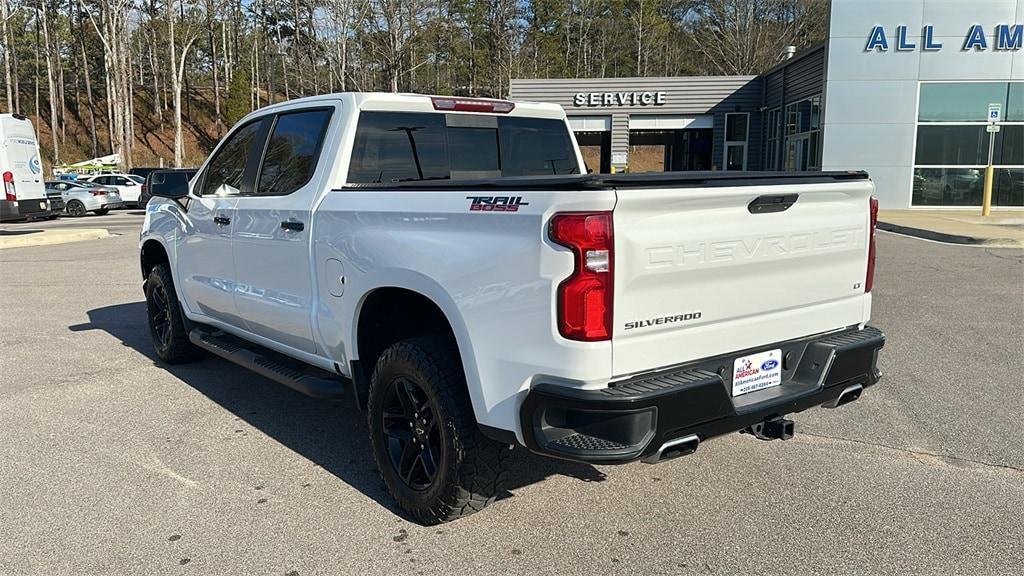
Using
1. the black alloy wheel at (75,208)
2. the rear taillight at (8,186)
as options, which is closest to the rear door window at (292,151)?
the rear taillight at (8,186)

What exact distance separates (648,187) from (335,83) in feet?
A: 189

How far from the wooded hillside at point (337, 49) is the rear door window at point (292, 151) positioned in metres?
44.1

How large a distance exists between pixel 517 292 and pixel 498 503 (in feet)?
4.46

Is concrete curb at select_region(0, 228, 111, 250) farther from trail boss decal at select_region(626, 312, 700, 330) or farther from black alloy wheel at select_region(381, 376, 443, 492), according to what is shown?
trail boss decal at select_region(626, 312, 700, 330)

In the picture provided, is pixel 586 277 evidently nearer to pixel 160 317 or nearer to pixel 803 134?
pixel 160 317

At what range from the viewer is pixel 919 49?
22.9 meters

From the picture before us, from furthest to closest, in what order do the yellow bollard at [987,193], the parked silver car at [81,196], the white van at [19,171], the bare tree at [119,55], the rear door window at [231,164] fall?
the bare tree at [119,55] < the parked silver car at [81,196] < the yellow bollard at [987,193] < the white van at [19,171] < the rear door window at [231,164]

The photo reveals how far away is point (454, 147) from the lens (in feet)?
15.2

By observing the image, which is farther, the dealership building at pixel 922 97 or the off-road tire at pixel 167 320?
the dealership building at pixel 922 97

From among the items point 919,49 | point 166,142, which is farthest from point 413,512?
point 166,142

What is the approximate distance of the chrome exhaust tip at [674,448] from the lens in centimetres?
292

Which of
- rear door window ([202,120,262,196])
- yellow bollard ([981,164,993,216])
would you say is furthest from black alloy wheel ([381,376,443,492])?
yellow bollard ([981,164,993,216])

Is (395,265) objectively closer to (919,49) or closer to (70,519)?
(70,519)

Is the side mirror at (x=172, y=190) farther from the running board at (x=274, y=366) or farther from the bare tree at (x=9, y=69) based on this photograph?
the bare tree at (x=9, y=69)
